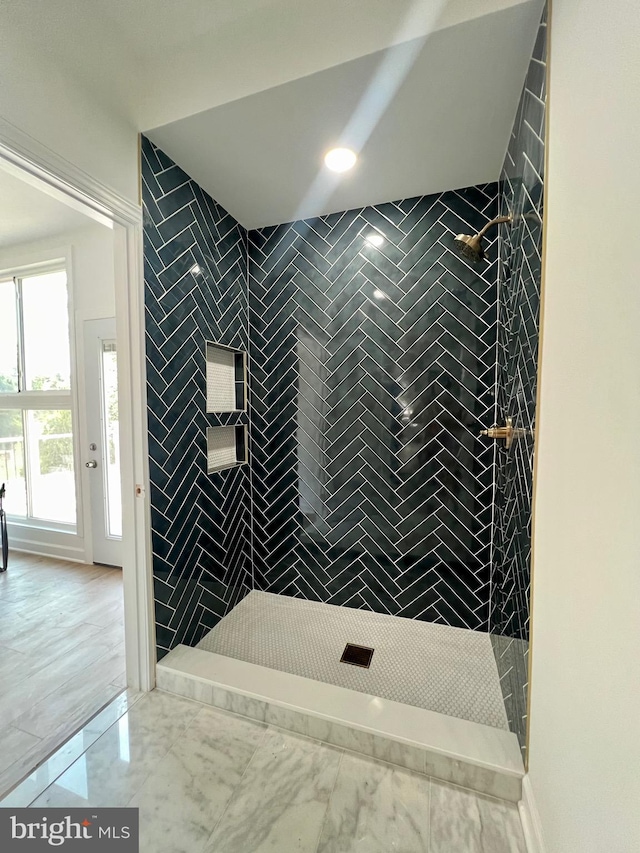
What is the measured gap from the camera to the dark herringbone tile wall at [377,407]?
1963 mm

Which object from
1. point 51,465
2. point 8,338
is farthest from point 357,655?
point 8,338

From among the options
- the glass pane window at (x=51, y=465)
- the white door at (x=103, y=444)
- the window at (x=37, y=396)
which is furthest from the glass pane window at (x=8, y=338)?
the white door at (x=103, y=444)

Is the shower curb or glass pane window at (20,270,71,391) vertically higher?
glass pane window at (20,270,71,391)

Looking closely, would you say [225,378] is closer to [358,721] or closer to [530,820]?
[358,721]

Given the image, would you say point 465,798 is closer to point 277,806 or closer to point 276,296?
point 277,806

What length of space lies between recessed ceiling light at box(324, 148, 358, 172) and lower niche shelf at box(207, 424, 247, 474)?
1502mm

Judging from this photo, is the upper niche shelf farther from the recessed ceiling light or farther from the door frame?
the recessed ceiling light

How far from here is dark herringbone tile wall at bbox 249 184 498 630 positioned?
1.96 m

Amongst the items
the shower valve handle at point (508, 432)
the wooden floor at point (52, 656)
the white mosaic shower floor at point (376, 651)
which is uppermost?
the shower valve handle at point (508, 432)

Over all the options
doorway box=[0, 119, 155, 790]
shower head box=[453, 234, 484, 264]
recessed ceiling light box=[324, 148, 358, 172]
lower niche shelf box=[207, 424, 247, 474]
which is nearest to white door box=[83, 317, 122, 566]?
doorway box=[0, 119, 155, 790]

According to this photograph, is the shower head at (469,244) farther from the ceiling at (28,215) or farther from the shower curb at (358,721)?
the ceiling at (28,215)

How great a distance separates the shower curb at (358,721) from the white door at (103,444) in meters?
1.66

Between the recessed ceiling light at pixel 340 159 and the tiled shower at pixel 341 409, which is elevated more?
the recessed ceiling light at pixel 340 159

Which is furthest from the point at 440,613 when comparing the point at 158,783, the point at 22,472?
the point at 22,472
